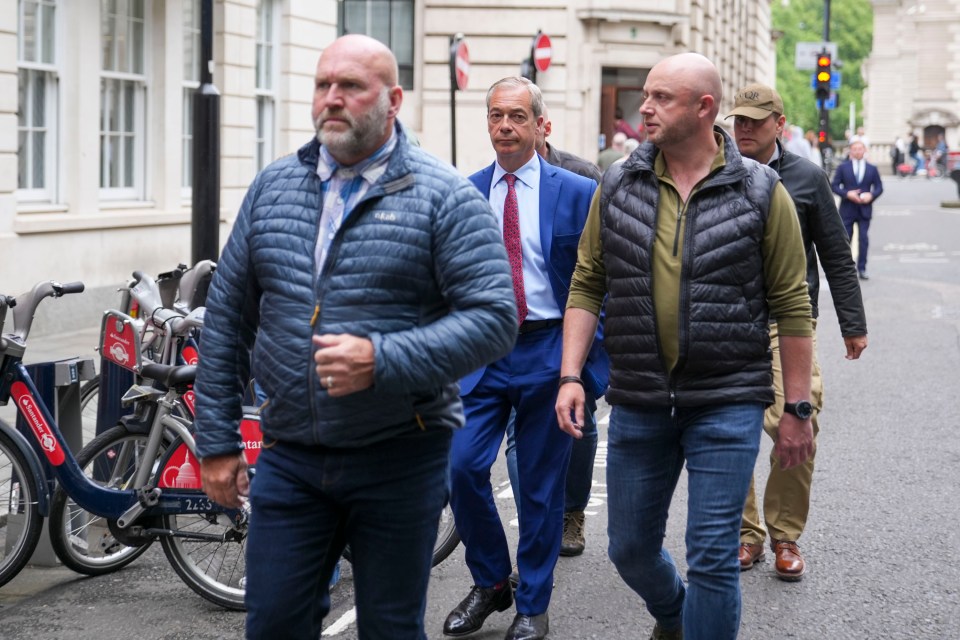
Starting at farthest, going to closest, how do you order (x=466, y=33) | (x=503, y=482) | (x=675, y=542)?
(x=466, y=33), (x=503, y=482), (x=675, y=542)

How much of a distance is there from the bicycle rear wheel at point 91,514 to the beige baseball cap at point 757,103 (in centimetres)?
255

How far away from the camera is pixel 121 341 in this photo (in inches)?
224

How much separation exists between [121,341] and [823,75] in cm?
2502

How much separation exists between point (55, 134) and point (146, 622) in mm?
8742

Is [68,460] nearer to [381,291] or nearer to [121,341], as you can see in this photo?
[121,341]

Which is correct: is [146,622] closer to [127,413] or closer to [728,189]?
[127,413]

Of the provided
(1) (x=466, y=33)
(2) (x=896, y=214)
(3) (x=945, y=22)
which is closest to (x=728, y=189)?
(1) (x=466, y=33)

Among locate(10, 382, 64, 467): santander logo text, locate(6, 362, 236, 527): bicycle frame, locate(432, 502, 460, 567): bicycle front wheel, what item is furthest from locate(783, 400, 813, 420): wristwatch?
locate(10, 382, 64, 467): santander logo text

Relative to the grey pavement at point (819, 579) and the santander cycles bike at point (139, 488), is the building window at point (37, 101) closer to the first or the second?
the grey pavement at point (819, 579)

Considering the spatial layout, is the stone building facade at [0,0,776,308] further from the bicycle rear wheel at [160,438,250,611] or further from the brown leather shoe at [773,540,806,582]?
the brown leather shoe at [773,540,806,582]

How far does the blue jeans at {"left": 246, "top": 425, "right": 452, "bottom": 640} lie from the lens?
10.8ft

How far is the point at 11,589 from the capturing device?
5621 millimetres

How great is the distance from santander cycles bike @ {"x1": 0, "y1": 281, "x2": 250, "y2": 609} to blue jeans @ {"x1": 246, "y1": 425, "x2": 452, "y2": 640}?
6.24 feet

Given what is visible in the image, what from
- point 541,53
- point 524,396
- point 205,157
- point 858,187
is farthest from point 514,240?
point 541,53
